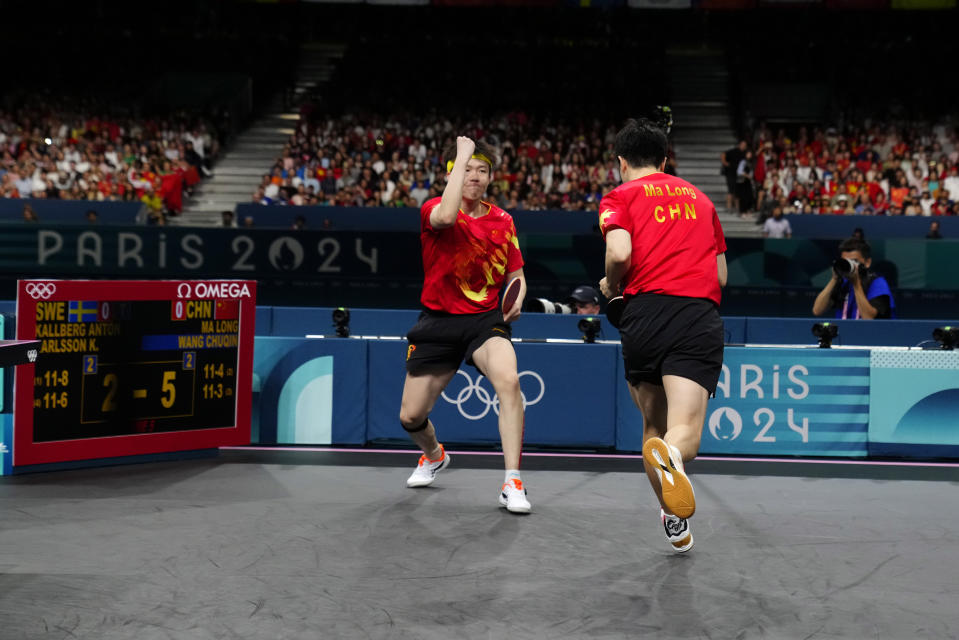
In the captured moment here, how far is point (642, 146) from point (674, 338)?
0.97 m

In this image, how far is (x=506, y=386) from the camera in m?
6.29

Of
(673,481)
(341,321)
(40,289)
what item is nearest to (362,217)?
(341,321)

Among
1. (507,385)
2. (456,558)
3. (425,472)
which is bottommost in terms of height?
(456,558)

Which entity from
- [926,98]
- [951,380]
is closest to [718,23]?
[926,98]

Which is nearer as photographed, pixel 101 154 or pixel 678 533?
pixel 678 533

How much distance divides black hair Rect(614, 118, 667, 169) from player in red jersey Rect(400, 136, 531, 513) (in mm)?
1199

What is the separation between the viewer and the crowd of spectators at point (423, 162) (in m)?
20.9

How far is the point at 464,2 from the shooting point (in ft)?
91.4

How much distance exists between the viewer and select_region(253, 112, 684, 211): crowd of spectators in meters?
20.9

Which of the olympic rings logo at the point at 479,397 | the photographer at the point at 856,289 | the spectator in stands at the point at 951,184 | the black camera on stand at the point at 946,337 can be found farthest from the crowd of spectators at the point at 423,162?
the black camera on stand at the point at 946,337

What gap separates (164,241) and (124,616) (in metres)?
14.1

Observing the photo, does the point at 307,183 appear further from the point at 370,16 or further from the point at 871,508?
the point at 871,508

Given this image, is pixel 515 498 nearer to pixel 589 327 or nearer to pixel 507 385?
pixel 507 385

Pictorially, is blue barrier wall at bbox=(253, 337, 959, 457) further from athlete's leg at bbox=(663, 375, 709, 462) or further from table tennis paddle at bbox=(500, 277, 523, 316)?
athlete's leg at bbox=(663, 375, 709, 462)
